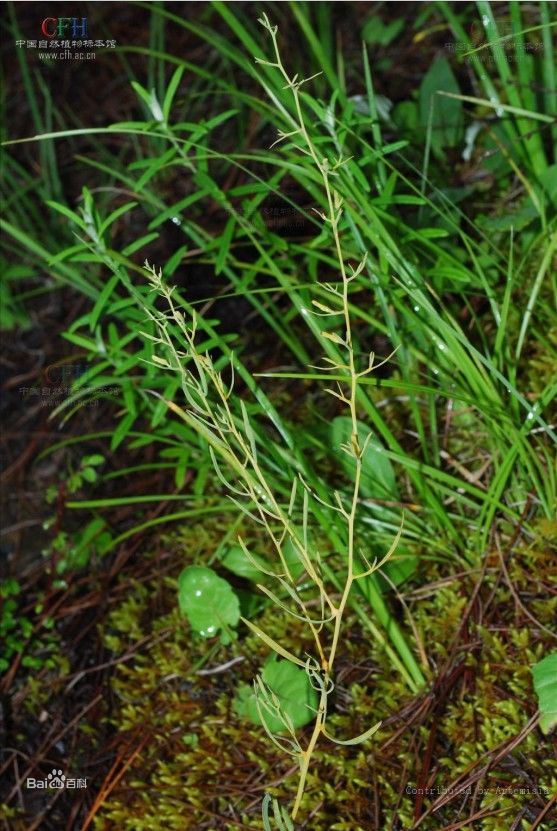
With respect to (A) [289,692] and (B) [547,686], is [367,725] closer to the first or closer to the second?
(A) [289,692]

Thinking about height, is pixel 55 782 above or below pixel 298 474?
below

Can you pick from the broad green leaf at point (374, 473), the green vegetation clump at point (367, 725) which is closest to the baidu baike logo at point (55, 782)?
the green vegetation clump at point (367, 725)

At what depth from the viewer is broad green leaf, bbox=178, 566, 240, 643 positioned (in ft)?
5.00

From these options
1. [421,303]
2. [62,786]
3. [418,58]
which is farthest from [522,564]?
[418,58]

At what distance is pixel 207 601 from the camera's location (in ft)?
5.02

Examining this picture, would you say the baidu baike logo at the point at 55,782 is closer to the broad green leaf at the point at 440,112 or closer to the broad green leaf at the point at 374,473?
the broad green leaf at the point at 374,473

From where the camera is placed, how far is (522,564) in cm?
144

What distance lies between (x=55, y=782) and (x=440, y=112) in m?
1.78

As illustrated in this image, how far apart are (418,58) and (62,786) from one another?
219 cm

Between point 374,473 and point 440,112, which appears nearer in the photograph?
point 374,473

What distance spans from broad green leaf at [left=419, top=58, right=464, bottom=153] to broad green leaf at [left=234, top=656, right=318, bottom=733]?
135 centimetres

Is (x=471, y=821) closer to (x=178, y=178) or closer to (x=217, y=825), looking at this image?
(x=217, y=825)

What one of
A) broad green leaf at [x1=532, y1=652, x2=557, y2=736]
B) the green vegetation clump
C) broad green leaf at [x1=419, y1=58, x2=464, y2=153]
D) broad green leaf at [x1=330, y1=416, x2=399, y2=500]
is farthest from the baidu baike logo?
broad green leaf at [x1=419, y1=58, x2=464, y2=153]

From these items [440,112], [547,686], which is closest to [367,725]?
[547,686]
